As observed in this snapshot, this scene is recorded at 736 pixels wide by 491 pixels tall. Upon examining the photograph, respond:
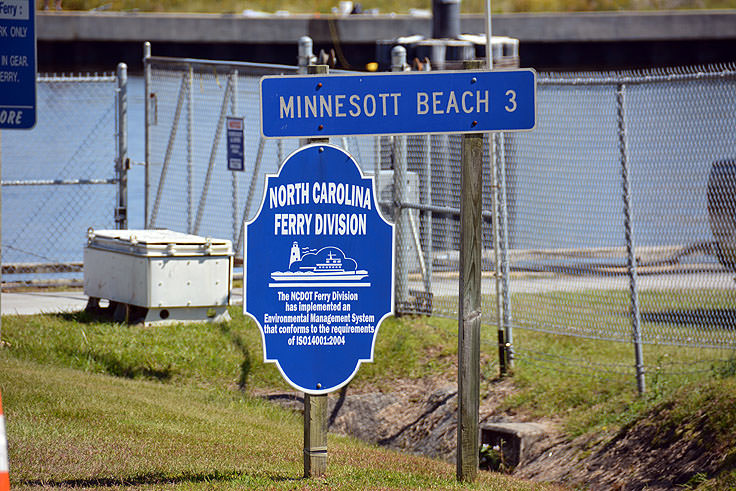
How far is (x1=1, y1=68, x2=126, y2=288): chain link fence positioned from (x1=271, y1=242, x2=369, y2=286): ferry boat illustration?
7724mm

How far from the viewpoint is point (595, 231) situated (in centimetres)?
1025

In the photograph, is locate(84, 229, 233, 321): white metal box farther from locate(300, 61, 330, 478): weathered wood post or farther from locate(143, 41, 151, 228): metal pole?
locate(300, 61, 330, 478): weathered wood post

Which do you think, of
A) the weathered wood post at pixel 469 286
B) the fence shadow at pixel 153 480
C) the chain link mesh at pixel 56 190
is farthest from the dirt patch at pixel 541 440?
the chain link mesh at pixel 56 190

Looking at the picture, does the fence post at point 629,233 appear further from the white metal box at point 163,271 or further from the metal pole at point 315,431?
the white metal box at point 163,271

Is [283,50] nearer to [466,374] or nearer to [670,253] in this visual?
[670,253]

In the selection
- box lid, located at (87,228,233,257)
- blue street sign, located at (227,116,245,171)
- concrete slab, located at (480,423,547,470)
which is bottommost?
concrete slab, located at (480,423,547,470)

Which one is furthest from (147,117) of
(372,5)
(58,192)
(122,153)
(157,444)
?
(372,5)

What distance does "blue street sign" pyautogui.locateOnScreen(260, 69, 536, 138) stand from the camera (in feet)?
18.9

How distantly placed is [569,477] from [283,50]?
38.5m

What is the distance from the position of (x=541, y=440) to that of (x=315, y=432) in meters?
3.58

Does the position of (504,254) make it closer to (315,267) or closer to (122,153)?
(315,267)

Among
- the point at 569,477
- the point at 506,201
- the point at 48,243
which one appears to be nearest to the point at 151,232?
the point at 506,201

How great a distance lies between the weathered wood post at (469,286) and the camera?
590 centimetres

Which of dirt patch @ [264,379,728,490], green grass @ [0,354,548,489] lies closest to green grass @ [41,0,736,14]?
dirt patch @ [264,379,728,490]
